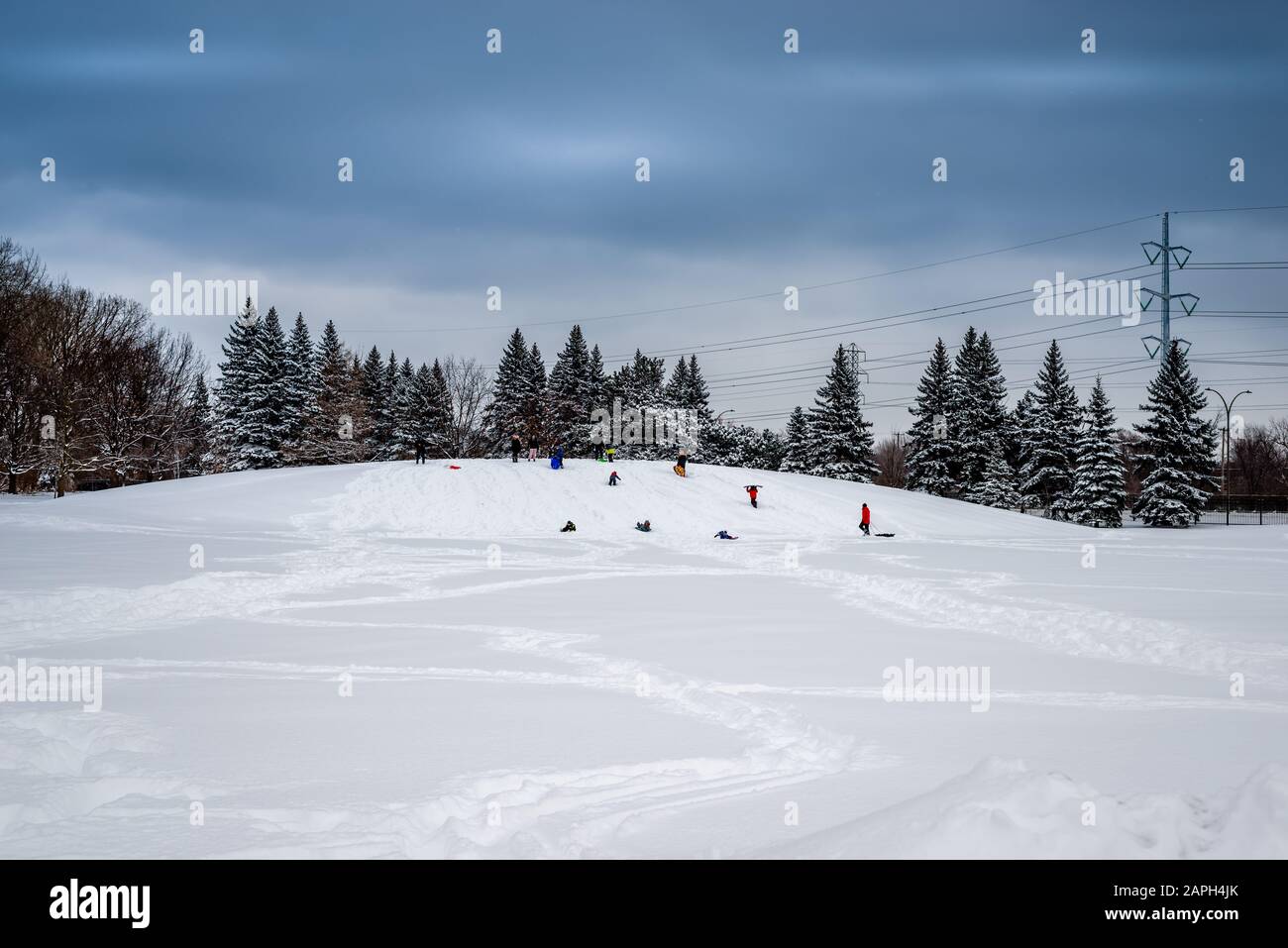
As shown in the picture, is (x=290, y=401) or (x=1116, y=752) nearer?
(x=1116, y=752)

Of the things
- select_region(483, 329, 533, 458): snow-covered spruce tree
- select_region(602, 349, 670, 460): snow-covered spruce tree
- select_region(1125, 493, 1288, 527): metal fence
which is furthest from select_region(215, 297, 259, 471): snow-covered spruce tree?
select_region(1125, 493, 1288, 527): metal fence

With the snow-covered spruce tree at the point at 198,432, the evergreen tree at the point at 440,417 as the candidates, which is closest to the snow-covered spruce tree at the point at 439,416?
the evergreen tree at the point at 440,417

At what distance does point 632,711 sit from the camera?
7.58 metres

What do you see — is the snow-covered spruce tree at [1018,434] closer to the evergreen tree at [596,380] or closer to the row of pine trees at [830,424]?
the row of pine trees at [830,424]

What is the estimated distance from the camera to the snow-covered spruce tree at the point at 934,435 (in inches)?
2426

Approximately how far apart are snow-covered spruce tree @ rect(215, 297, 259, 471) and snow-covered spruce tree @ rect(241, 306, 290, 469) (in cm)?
44

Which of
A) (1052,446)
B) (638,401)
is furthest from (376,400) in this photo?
(1052,446)

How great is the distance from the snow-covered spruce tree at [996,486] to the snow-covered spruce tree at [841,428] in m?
8.24

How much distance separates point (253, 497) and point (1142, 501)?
2061 inches

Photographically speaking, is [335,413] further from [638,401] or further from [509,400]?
[638,401]

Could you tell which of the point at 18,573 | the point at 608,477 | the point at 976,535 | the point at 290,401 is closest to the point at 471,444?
the point at 290,401

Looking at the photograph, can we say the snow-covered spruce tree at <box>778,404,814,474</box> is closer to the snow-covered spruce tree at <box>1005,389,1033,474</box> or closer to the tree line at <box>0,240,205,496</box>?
the snow-covered spruce tree at <box>1005,389,1033,474</box>

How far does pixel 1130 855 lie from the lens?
3967 mm
